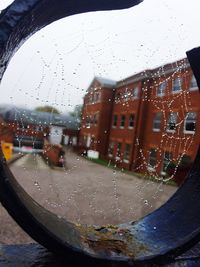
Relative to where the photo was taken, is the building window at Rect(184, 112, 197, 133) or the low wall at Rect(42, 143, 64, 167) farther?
the low wall at Rect(42, 143, 64, 167)

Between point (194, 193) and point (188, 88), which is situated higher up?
point (188, 88)

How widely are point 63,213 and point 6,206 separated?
361 inches

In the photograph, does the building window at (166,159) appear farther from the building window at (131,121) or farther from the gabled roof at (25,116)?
the gabled roof at (25,116)

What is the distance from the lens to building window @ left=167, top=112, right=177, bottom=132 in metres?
20.3

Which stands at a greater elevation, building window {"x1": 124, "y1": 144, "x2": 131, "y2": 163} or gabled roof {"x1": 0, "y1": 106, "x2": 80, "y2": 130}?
gabled roof {"x1": 0, "y1": 106, "x2": 80, "y2": 130}

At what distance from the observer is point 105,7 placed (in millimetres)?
1078

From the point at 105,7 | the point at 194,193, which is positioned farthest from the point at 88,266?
the point at 105,7

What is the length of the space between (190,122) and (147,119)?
22.5ft

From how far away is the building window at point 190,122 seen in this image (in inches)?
722

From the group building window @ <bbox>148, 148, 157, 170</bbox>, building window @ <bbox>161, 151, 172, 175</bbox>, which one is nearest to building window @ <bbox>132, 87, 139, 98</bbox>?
building window @ <bbox>148, 148, 157, 170</bbox>

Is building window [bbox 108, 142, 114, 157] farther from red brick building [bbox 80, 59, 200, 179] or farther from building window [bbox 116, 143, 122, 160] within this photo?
building window [bbox 116, 143, 122, 160]

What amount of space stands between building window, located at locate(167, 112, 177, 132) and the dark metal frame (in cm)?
1921

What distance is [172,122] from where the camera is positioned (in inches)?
847

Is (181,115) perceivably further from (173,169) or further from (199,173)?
(199,173)
